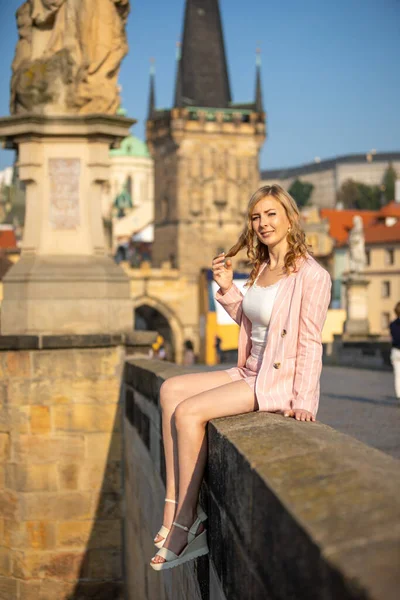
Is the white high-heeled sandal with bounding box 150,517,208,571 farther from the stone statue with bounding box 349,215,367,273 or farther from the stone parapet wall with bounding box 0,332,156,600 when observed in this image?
the stone statue with bounding box 349,215,367,273

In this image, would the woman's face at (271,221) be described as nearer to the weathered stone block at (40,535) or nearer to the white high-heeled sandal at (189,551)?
the white high-heeled sandal at (189,551)

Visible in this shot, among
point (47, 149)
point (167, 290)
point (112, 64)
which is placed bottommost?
point (167, 290)

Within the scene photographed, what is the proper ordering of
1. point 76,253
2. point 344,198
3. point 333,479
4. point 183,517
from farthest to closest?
point 344,198, point 76,253, point 183,517, point 333,479

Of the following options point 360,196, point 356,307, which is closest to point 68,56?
point 356,307

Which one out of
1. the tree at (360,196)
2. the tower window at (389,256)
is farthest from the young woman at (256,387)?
the tree at (360,196)

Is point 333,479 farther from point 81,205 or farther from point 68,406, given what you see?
point 81,205

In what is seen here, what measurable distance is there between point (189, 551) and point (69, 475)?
4.62 m

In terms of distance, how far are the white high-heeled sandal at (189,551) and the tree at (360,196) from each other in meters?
122

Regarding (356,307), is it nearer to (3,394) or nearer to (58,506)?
(58,506)

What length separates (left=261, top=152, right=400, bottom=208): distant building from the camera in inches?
6240

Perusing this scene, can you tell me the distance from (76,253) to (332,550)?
22.9ft

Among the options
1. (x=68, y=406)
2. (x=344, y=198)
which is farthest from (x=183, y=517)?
(x=344, y=198)

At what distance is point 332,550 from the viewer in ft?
5.46

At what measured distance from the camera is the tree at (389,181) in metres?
126
